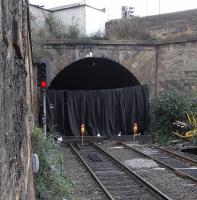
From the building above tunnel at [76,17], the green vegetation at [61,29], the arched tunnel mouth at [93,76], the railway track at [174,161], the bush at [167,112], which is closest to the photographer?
the railway track at [174,161]

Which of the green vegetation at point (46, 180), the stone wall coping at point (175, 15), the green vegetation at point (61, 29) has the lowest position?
the green vegetation at point (46, 180)

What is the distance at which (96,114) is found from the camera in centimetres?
2338

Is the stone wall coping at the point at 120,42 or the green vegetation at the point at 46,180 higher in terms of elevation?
the stone wall coping at the point at 120,42

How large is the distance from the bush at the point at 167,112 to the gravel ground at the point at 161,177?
4.48 m

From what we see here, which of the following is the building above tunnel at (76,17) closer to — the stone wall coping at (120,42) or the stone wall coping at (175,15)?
the stone wall coping at (120,42)

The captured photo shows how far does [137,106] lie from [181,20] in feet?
16.2

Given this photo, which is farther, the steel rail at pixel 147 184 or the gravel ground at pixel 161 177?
the gravel ground at pixel 161 177

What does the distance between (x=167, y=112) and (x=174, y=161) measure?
650 cm

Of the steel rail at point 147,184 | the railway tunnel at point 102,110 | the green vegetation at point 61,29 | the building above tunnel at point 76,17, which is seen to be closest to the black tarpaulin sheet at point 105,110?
the railway tunnel at point 102,110

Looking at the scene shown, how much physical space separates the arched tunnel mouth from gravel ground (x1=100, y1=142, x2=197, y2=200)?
28.9 feet

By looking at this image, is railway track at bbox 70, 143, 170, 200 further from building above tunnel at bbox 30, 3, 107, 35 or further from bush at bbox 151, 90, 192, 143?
building above tunnel at bbox 30, 3, 107, 35

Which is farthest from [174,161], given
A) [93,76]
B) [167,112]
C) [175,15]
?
[93,76]

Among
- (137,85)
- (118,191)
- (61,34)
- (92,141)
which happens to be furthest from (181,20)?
(118,191)

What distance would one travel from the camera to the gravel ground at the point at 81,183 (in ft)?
31.4
